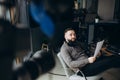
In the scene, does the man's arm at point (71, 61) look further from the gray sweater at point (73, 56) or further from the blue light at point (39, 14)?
the blue light at point (39, 14)

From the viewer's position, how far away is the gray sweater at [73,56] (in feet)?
4.66

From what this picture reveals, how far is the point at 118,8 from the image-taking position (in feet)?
9.25

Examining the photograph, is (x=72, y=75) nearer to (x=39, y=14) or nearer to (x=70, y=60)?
(x=70, y=60)

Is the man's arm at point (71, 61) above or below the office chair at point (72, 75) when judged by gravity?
above

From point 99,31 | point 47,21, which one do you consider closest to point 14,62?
point 47,21

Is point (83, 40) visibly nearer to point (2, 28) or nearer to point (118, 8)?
point (118, 8)

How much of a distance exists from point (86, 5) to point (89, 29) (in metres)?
0.32

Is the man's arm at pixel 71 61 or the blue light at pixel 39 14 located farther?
the man's arm at pixel 71 61

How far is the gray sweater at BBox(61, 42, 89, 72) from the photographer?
4.66 feet

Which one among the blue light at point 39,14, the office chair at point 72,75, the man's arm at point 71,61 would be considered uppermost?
the blue light at point 39,14

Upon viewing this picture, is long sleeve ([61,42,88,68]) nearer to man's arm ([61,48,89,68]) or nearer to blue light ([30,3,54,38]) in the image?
man's arm ([61,48,89,68])

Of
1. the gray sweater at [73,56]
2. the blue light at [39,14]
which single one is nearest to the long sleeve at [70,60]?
the gray sweater at [73,56]

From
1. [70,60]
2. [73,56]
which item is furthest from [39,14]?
[73,56]

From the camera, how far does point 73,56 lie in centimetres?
156
